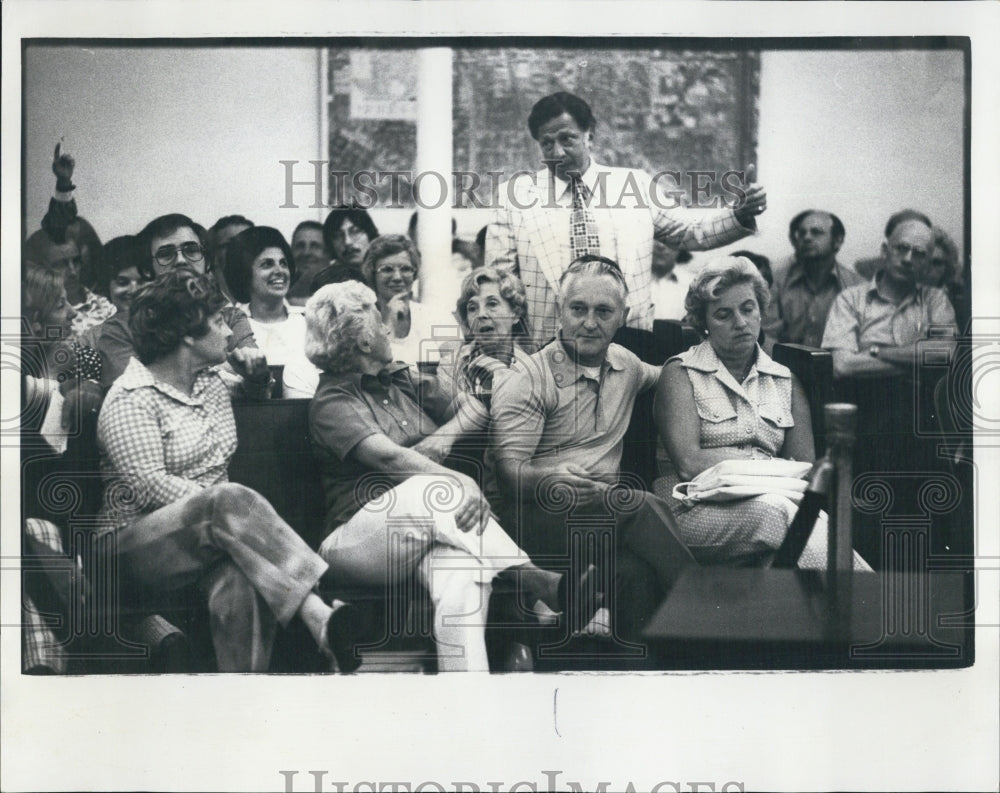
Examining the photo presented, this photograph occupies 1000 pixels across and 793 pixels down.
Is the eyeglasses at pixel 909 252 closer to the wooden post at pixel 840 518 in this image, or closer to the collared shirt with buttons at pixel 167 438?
the wooden post at pixel 840 518

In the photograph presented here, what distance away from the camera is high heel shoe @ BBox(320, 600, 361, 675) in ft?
15.5

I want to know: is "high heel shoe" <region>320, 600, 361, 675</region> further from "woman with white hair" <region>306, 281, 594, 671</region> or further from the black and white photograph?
"woman with white hair" <region>306, 281, 594, 671</region>

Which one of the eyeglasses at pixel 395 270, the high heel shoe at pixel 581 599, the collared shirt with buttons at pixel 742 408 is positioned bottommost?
the high heel shoe at pixel 581 599

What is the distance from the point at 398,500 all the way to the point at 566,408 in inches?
28.9

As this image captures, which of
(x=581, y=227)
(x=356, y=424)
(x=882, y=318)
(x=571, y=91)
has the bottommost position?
(x=356, y=424)

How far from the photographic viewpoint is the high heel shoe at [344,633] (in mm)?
4727

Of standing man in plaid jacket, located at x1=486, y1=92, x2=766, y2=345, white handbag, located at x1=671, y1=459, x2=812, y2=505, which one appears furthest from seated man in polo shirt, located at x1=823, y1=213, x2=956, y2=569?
standing man in plaid jacket, located at x1=486, y1=92, x2=766, y2=345

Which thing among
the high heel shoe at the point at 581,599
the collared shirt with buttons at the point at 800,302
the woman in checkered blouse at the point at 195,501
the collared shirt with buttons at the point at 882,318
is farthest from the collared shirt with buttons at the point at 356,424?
the collared shirt with buttons at the point at 882,318

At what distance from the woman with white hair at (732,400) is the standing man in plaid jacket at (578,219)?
17 cm

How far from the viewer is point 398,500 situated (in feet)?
15.5

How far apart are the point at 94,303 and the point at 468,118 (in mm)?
1600

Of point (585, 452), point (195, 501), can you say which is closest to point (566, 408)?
point (585, 452)

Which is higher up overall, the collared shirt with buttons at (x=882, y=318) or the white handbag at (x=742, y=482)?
the collared shirt with buttons at (x=882, y=318)

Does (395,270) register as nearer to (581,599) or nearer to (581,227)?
(581,227)
